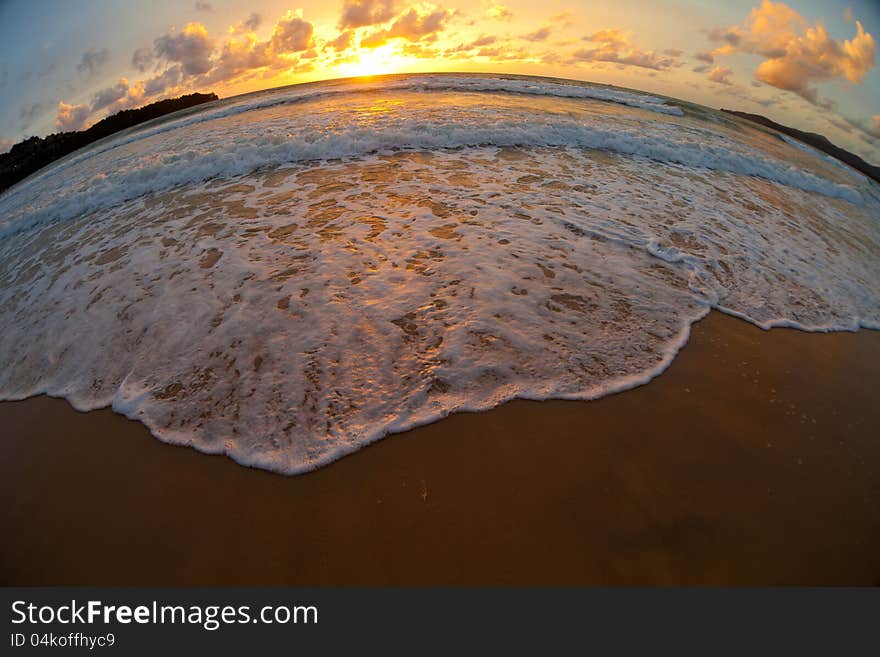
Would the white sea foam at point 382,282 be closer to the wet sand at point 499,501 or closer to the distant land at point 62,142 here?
the wet sand at point 499,501

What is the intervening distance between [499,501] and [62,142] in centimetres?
3158

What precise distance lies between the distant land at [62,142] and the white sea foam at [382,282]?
15.2m

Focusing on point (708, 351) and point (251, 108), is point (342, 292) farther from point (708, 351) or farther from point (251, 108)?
point (251, 108)

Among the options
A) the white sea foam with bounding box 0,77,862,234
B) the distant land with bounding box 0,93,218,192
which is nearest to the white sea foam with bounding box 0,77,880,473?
the white sea foam with bounding box 0,77,862,234

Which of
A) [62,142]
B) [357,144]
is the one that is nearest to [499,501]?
[357,144]

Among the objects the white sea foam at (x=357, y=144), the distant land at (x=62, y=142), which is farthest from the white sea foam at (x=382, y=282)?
the distant land at (x=62, y=142)

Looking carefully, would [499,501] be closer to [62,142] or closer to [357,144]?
[357,144]

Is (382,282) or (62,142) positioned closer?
(382,282)

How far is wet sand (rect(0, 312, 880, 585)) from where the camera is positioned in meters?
2.08

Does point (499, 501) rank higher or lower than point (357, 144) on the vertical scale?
lower

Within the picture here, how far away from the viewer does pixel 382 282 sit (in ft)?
14.2

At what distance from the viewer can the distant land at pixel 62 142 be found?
19.2 meters

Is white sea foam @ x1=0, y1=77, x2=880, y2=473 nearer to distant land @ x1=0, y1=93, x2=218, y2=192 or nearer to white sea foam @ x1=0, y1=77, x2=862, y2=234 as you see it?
white sea foam @ x1=0, y1=77, x2=862, y2=234

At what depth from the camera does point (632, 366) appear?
330cm
